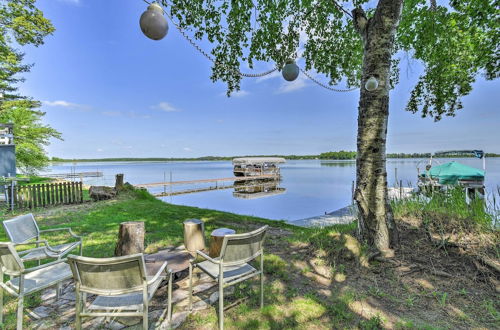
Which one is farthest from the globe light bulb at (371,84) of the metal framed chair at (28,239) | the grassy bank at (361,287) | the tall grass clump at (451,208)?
the metal framed chair at (28,239)

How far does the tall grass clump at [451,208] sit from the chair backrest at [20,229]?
206 inches

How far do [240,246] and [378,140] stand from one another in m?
2.33

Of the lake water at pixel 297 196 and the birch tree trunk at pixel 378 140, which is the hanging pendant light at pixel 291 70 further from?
the lake water at pixel 297 196

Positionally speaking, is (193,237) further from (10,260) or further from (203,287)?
(10,260)

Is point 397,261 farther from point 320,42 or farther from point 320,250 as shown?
point 320,42

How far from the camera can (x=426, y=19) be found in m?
4.37

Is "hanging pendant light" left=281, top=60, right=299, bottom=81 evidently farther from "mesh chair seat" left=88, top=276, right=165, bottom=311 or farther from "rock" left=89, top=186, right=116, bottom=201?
"rock" left=89, top=186, right=116, bottom=201

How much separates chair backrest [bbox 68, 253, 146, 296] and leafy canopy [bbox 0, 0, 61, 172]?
640 inches

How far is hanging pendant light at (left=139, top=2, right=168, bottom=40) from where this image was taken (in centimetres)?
253

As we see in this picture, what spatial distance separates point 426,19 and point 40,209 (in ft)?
37.5

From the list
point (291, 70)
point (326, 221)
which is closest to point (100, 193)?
point (326, 221)

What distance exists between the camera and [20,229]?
2699 mm

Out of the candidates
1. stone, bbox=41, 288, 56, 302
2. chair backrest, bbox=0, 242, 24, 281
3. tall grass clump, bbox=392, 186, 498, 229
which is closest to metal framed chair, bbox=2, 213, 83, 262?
stone, bbox=41, 288, 56, 302

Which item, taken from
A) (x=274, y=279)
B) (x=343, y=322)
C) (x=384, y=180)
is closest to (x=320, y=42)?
A: (x=384, y=180)
